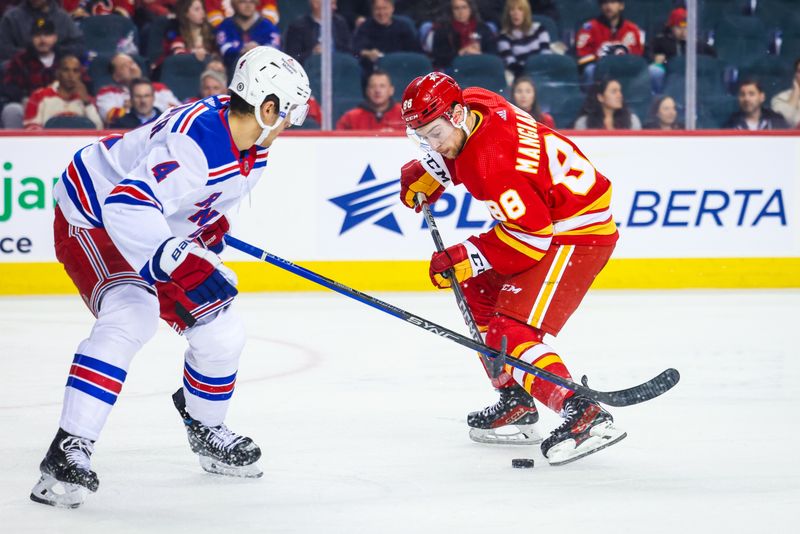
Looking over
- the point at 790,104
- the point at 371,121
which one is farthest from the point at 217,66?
the point at 790,104

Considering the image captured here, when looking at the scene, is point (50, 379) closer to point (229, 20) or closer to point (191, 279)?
point (191, 279)

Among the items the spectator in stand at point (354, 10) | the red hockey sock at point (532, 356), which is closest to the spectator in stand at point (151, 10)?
the spectator in stand at point (354, 10)

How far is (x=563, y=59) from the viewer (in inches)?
280

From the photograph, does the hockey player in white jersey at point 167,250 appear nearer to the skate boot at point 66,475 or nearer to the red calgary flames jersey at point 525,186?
the skate boot at point 66,475

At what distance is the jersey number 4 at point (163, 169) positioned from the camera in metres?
2.89

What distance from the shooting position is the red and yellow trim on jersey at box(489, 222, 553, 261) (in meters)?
3.34

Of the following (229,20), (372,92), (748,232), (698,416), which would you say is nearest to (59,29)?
(229,20)

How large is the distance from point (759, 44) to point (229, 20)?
10.1ft

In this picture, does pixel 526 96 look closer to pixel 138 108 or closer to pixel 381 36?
pixel 381 36

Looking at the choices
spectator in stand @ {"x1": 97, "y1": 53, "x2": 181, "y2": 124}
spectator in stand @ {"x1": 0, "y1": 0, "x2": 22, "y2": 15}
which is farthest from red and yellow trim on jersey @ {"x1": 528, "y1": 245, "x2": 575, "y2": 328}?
spectator in stand @ {"x1": 0, "y1": 0, "x2": 22, "y2": 15}

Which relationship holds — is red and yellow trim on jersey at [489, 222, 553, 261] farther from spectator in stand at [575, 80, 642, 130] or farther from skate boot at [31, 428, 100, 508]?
spectator in stand at [575, 80, 642, 130]

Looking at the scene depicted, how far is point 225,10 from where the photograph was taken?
7043 millimetres

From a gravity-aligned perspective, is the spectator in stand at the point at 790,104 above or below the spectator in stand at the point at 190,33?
below

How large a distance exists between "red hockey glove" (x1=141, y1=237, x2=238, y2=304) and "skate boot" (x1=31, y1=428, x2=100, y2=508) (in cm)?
43
